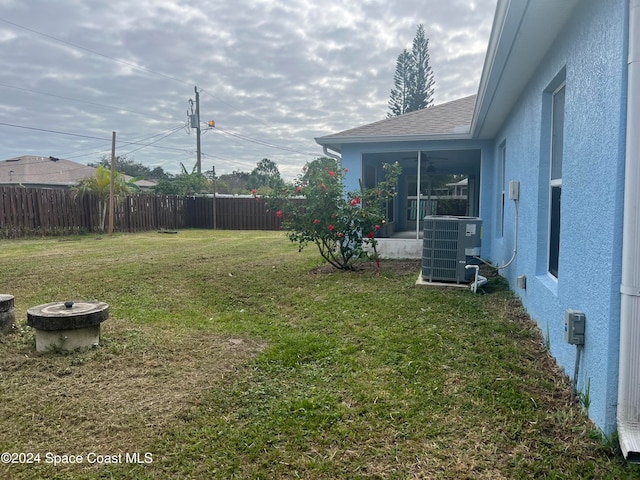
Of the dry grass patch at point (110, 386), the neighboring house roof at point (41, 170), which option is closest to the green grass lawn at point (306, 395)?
the dry grass patch at point (110, 386)

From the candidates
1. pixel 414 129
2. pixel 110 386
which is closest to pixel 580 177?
pixel 110 386

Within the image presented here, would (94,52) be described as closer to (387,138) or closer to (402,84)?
(387,138)

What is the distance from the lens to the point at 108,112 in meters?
29.2

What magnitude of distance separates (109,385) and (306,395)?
145 cm

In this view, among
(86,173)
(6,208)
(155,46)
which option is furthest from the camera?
(86,173)

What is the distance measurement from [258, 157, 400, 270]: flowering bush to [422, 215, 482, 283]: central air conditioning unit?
1.19 metres

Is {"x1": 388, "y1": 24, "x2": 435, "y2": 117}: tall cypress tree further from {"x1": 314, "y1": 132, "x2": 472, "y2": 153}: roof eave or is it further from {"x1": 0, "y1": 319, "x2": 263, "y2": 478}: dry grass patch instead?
{"x1": 0, "y1": 319, "x2": 263, "y2": 478}: dry grass patch

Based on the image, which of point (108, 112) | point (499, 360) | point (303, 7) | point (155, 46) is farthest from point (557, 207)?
point (108, 112)

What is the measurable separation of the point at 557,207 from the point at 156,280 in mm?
5658

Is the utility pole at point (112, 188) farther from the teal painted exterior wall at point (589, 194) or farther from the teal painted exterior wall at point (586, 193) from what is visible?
the teal painted exterior wall at point (589, 194)

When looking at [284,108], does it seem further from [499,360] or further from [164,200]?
[499,360]

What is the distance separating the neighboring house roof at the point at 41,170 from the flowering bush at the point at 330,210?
79.2ft

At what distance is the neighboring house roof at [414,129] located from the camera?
852cm

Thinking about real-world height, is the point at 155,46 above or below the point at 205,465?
above
